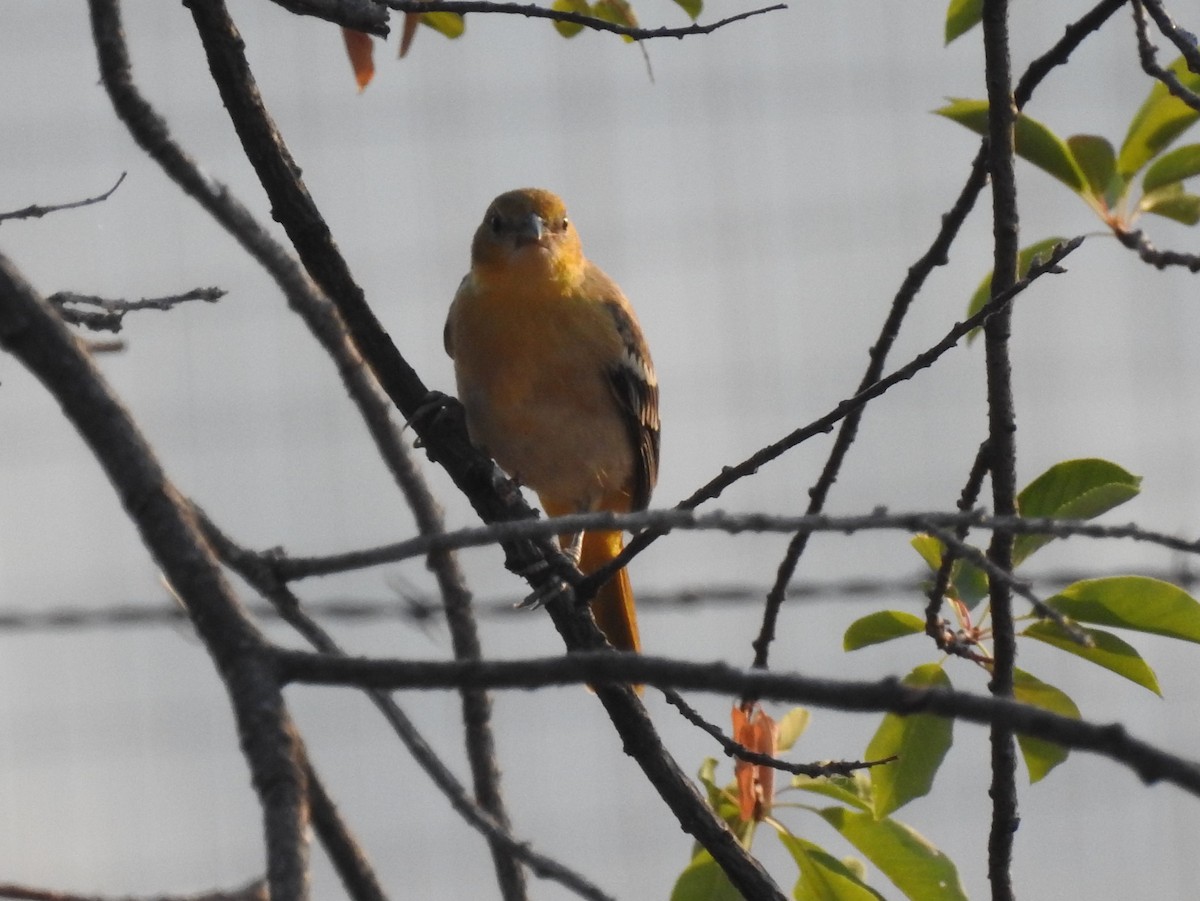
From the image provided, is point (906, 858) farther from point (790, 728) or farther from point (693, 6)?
point (693, 6)

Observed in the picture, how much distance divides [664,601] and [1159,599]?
1.15m

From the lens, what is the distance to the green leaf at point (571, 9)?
299cm

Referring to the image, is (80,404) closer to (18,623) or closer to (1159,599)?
(18,623)

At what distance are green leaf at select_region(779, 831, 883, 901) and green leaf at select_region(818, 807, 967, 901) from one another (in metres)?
0.12

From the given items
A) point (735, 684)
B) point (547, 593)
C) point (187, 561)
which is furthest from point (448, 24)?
point (735, 684)

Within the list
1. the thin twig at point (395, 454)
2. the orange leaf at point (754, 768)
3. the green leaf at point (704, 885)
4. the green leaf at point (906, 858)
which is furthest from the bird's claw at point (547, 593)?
the green leaf at point (906, 858)

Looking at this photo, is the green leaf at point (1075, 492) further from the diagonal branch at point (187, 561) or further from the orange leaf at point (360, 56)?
the diagonal branch at point (187, 561)

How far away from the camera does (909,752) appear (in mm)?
2723

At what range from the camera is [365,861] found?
132 centimetres

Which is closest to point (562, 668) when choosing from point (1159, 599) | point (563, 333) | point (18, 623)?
point (18, 623)

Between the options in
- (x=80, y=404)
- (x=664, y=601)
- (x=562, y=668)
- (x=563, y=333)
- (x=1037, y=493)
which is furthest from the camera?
(x=563, y=333)

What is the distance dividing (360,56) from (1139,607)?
185cm

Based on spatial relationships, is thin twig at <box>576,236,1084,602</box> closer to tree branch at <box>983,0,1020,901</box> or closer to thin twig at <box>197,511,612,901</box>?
tree branch at <box>983,0,1020,901</box>

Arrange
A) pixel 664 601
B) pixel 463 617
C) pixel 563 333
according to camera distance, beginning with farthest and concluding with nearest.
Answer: pixel 563 333, pixel 463 617, pixel 664 601
